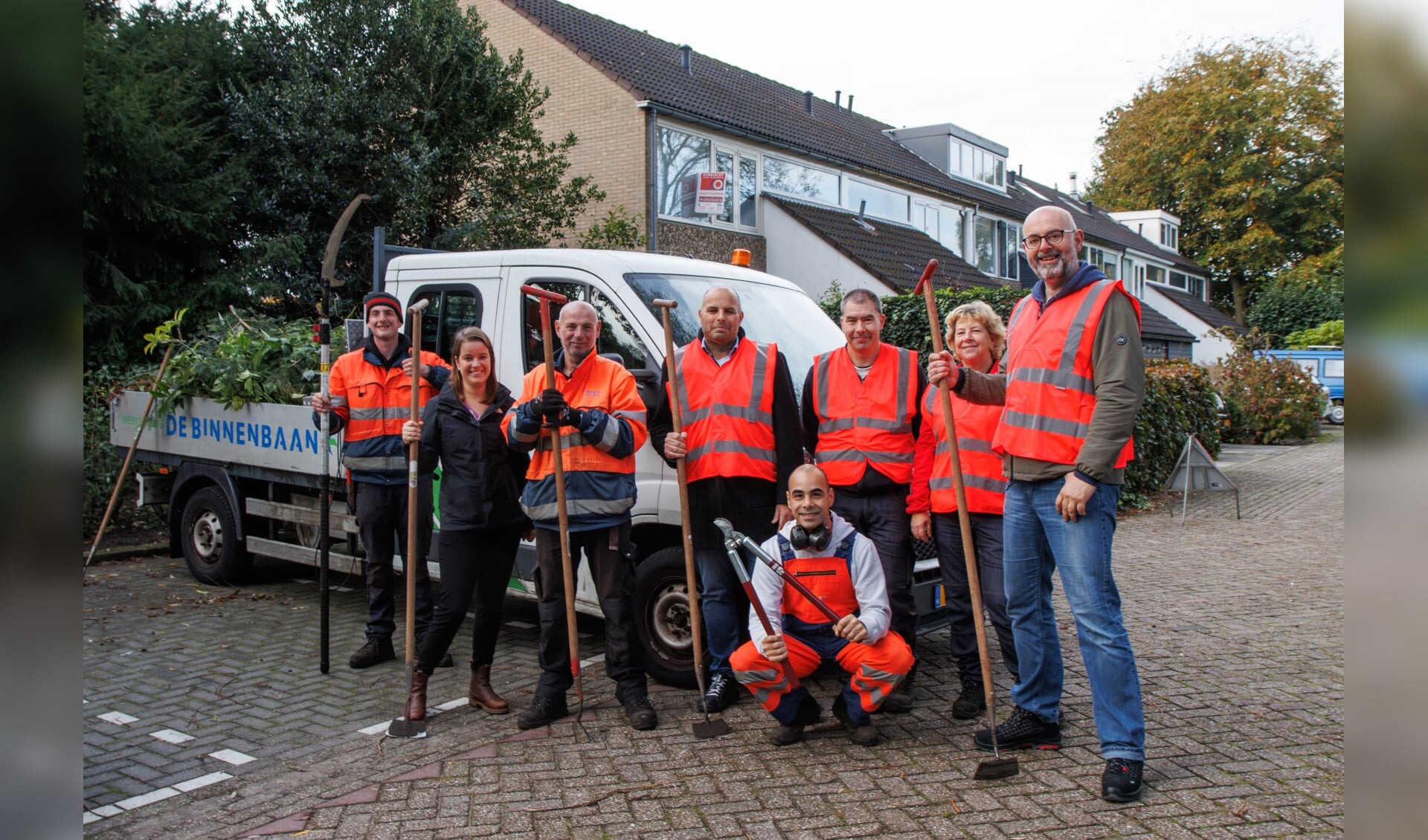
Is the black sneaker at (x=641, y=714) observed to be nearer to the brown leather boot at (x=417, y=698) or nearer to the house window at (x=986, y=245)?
the brown leather boot at (x=417, y=698)

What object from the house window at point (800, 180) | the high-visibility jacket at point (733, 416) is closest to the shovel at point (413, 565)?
the high-visibility jacket at point (733, 416)

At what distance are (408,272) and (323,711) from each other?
2.87 meters

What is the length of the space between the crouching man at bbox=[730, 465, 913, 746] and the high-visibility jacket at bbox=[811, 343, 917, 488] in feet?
0.95

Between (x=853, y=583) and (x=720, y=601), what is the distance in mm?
757

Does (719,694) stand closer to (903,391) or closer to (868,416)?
(868,416)

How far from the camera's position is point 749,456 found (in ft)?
16.6

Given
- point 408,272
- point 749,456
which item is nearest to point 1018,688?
point 749,456

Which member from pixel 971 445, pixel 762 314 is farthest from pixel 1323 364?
pixel 971 445

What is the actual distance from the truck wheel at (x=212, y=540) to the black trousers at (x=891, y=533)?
16.8 feet

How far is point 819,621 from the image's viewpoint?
15.6 ft

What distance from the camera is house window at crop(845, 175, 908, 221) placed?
25.8 meters

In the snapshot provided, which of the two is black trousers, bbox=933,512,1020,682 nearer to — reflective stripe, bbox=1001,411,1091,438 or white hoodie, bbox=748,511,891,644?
white hoodie, bbox=748,511,891,644

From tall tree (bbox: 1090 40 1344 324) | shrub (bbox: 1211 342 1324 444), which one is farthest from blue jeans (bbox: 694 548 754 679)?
tall tree (bbox: 1090 40 1344 324)

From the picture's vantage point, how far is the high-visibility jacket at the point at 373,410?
6129 mm
